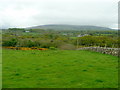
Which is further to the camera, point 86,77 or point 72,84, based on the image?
point 86,77

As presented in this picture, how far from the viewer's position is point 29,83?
7277mm

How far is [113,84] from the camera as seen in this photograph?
23.2 ft

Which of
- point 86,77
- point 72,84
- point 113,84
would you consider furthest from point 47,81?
point 113,84

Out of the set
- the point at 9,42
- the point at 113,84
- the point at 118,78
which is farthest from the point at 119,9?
the point at 9,42

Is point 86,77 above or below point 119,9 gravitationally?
below

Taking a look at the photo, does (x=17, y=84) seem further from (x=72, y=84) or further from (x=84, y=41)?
→ (x=84, y=41)

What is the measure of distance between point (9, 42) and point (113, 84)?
39739mm

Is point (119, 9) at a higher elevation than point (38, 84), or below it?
higher

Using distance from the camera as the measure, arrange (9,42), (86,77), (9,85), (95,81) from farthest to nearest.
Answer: (9,42)
(86,77)
(95,81)
(9,85)

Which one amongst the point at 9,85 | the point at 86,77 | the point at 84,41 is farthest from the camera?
the point at 84,41

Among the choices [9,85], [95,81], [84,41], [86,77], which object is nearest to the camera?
[9,85]

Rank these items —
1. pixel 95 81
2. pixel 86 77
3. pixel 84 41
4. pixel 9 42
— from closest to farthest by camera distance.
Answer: pixel 95 81 → pixel 86 77 → pixel 9 42 → pixel 84 41

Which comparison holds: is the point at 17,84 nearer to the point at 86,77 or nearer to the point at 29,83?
the point at 29,83

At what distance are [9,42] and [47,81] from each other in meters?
38.4
